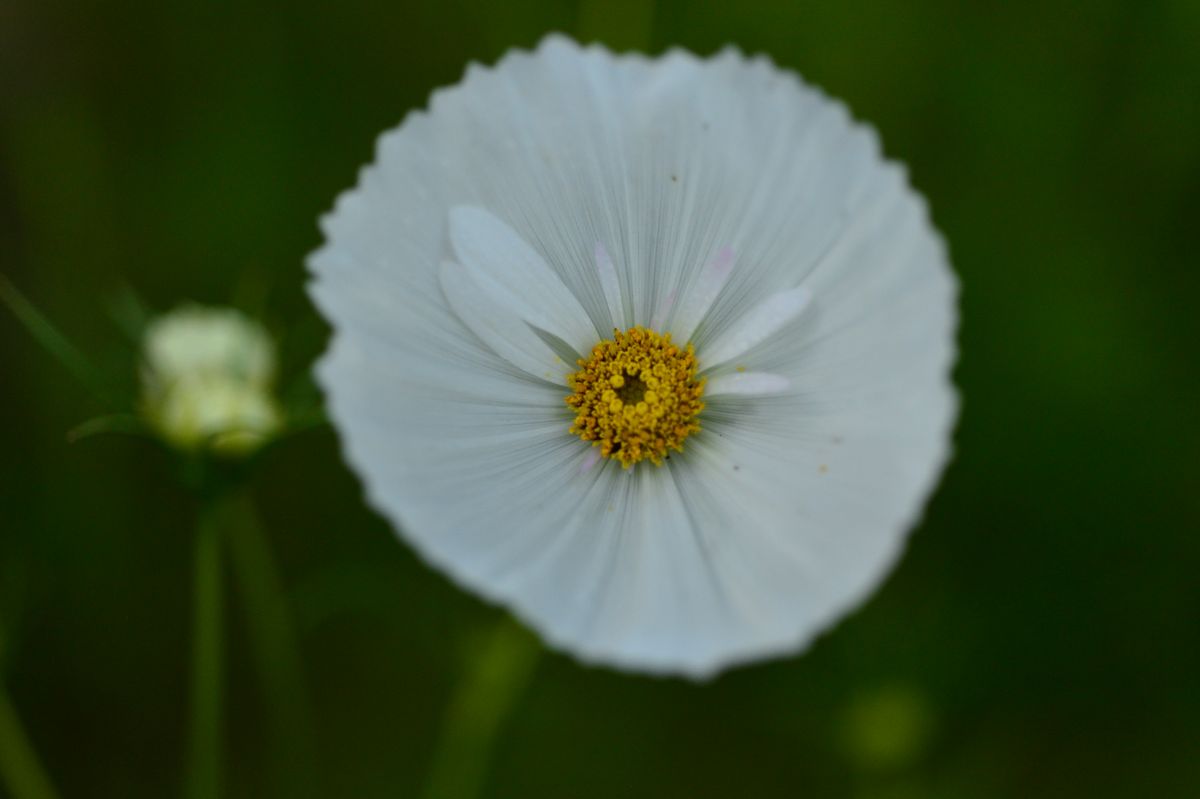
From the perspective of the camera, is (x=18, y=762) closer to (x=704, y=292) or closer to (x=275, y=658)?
(x=275, y=658)

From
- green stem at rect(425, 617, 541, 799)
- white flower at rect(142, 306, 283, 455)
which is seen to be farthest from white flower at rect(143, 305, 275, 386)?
green stem at rect(425, 617, 541, 799)

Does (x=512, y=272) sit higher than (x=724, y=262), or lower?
lower

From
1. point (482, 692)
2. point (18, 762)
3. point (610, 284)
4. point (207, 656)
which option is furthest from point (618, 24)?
point (18, 762)

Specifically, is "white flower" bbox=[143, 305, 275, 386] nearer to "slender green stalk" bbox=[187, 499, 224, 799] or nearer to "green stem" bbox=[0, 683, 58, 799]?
"slender green stalk" bbox=[187, 499, 224, 799]

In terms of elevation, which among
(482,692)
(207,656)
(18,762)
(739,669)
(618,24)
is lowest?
(18,762)

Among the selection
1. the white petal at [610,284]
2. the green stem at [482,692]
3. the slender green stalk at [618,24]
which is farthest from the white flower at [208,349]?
the slender green stalk at [618,24]

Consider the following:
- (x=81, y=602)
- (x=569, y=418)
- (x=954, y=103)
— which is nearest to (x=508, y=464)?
(x=569, y=418)

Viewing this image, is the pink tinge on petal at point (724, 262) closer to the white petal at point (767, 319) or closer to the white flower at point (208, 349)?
the white petal at point (767, 319)
